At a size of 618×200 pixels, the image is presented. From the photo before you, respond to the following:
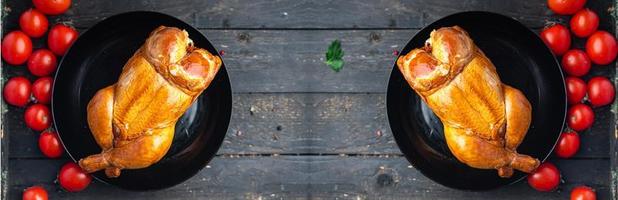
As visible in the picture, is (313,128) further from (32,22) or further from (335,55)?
(32,22)

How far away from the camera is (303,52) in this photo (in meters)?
3.31

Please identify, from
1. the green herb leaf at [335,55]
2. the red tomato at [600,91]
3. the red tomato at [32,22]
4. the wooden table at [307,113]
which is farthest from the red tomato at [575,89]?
the red tomato at [32,22]

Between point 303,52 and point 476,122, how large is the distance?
0.62 meters

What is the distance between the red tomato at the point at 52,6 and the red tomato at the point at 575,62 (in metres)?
1.56

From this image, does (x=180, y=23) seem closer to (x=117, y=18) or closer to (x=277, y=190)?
(x=117, y=18)

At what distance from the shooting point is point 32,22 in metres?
3.18

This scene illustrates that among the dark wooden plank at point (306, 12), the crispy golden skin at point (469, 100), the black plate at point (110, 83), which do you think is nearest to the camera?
the crispy golden skin at point (469, 100)

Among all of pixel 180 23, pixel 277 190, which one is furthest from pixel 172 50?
pixel 277 190

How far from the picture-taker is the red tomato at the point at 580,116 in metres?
3.18

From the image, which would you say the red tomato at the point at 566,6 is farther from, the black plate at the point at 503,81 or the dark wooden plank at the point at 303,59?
the dark wooden plank at the point at 303,59

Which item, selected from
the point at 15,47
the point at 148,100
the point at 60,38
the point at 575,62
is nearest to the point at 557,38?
the point at 575,62

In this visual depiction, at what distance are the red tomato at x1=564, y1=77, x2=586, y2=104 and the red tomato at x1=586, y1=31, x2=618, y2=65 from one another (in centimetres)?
9

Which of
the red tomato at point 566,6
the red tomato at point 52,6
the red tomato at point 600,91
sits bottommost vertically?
the red tomato at point 600,91

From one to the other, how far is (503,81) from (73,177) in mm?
1366
